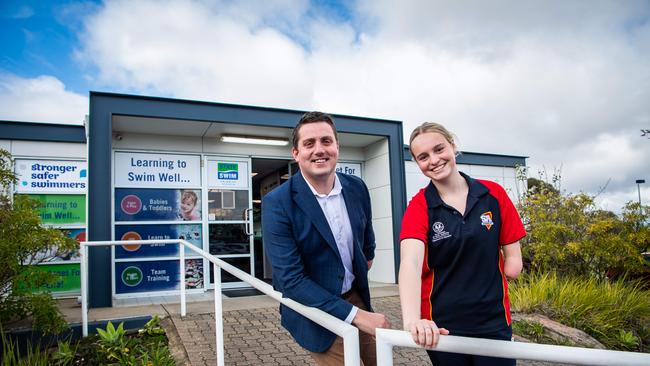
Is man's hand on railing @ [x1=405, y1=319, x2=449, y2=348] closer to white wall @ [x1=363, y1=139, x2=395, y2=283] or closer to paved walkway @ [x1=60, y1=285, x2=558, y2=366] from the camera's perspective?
paved walkway @ [x1=60, y1=285, x2=558, y2=366]

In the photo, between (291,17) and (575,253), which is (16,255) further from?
(575,253)

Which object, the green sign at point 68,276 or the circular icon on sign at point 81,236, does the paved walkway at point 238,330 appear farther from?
the circular icon on sign at point 81,236

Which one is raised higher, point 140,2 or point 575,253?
point 140,2

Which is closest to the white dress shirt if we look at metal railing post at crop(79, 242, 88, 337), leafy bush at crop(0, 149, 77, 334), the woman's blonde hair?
the woman's blonde hair

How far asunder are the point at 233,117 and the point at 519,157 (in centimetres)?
889

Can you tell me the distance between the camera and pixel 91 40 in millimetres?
10633

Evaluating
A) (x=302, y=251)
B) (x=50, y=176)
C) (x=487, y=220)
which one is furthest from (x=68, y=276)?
(x=487, y=220)

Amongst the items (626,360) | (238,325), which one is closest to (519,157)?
(238,325)

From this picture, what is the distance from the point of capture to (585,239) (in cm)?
683

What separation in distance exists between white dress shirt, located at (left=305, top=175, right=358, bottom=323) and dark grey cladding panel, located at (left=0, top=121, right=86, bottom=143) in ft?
28.6

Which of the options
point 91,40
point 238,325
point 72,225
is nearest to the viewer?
point 238,325

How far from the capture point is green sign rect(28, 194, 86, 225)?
880 cm

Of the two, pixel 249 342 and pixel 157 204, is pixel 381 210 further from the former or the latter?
pixel 249 342

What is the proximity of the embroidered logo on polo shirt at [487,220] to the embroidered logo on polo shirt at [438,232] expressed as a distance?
0.50ft
